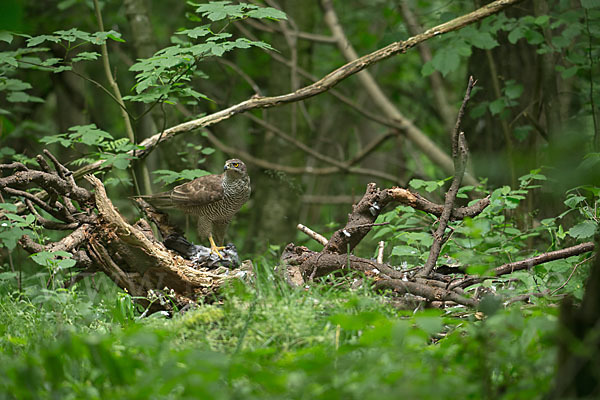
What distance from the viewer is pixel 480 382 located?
238 cm

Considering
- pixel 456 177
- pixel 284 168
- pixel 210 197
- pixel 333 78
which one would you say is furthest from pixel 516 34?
pixel 284 168

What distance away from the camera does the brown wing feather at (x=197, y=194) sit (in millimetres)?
5332

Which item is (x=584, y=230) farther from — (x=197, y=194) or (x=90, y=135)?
(x=90, y=135)

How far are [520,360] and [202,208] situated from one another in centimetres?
357

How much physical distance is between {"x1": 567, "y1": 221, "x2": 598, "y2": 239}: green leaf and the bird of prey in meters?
2.82

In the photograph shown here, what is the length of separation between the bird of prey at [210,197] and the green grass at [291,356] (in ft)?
6.07

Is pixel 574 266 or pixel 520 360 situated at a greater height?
pixel 520 360

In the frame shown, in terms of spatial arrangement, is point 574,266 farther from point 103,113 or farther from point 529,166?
point 103,113

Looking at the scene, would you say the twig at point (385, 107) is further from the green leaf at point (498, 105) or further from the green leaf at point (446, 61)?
the green leaf at point (446, 61)

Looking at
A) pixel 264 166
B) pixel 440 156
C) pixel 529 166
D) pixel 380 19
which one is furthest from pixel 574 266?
pixel 380 19

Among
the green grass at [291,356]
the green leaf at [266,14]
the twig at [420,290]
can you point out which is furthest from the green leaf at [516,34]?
the green grass at [291,356]

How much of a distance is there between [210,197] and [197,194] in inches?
4.7

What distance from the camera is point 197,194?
5.41 metres

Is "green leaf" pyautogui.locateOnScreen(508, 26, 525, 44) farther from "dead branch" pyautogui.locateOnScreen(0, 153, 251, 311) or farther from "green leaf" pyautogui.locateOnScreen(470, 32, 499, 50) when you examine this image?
"dead branch" pyautogui.locateOnScreen(0, 153, 251, 311)
